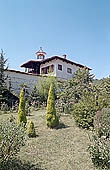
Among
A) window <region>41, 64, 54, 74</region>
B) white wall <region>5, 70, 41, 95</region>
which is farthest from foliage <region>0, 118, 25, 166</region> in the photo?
→ window <region>41, 64, 54, 74</region>

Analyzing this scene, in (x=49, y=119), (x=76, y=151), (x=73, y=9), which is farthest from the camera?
(x=49, y=119)

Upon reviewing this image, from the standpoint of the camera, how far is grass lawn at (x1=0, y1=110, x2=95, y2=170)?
774 cm

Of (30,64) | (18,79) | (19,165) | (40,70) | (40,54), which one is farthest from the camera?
(40,54)

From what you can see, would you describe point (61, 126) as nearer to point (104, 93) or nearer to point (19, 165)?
point (104, 93)

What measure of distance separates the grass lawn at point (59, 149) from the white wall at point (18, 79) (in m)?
10.9

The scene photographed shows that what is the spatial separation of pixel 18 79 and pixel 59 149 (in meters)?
15.4

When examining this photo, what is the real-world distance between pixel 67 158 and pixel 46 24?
23.3 feet

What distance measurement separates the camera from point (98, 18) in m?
10.6

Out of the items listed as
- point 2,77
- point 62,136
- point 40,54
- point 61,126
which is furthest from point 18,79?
point 62,136

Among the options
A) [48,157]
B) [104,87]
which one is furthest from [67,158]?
[104,87]

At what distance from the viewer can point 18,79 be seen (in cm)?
2377

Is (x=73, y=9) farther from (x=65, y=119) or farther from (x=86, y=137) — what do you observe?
(x=65, y=119)

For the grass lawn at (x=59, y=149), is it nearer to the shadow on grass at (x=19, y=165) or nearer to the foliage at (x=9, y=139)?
the shadow on grass at (x=19, y=165)

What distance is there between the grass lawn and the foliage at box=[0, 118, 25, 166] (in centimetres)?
146
